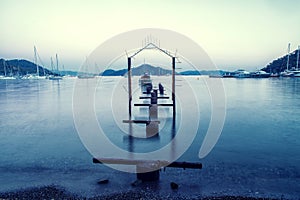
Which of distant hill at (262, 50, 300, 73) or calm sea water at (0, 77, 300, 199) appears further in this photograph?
distant hill at (262, 50, 300, 73)

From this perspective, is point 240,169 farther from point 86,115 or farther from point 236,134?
point 86,115

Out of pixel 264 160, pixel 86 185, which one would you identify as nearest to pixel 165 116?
pixel 264 160

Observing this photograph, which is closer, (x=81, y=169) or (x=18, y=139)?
(x=81, y=169)

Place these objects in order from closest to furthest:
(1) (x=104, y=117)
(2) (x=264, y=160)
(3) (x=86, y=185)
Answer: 1. (3) (x=86, y=185)
2. (2) (x=264, y=160)
3. (1) (x=104, y=117)

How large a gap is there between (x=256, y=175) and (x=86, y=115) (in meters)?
10.9

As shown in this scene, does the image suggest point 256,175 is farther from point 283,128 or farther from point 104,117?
point 104,117

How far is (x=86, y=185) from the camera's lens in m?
5.08

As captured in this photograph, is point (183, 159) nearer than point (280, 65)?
Yes

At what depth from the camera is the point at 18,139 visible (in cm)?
895

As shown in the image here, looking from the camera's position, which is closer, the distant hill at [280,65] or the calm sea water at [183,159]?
the calm sea water at [183,159]

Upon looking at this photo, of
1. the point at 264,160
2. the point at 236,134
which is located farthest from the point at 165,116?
the point at 264,160

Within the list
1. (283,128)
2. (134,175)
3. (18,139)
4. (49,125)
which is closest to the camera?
(134,175)

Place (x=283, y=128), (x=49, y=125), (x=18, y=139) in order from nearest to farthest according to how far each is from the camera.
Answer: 1. (x=18, y=139)
2. (x=283, y=128)
3. (x=49, y=125)

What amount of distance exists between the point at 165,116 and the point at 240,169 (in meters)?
7.65
